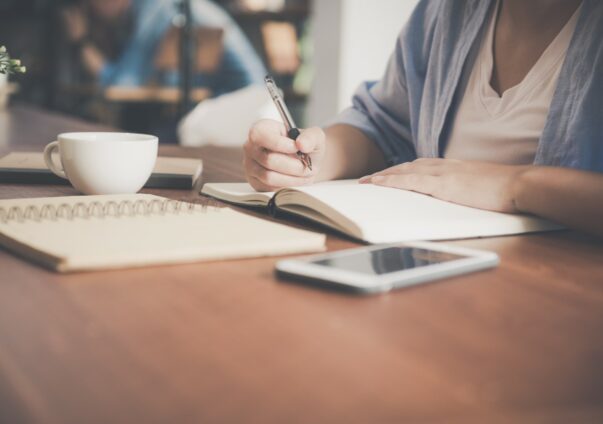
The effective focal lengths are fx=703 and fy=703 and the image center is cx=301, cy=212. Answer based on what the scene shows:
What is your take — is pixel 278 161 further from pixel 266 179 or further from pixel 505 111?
pixel 505 111

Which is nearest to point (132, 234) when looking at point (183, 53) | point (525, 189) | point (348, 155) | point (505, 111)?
point (525, 189)

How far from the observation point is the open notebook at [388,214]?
666mm

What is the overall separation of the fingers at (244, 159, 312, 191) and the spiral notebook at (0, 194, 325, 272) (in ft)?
0.57

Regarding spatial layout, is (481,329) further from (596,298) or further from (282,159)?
(282,159)

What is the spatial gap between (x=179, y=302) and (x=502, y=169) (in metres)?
0.49

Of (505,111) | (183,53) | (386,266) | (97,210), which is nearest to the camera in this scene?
(386,266)

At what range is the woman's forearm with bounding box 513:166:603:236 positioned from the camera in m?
0.73

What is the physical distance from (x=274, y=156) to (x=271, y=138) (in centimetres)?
2

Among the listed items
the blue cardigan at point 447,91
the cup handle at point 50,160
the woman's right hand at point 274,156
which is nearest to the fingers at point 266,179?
the woman's right hand at point 274,156

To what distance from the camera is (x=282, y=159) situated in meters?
0.89

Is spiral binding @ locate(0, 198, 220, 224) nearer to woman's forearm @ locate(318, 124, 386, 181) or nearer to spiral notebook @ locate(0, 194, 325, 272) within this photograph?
spiral notebook @ locate(0, 194, 325, 272)

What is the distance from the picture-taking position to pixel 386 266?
542 mm

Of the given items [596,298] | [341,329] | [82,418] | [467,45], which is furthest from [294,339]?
[467,45]

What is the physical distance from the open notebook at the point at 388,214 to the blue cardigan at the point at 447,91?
0.20m
